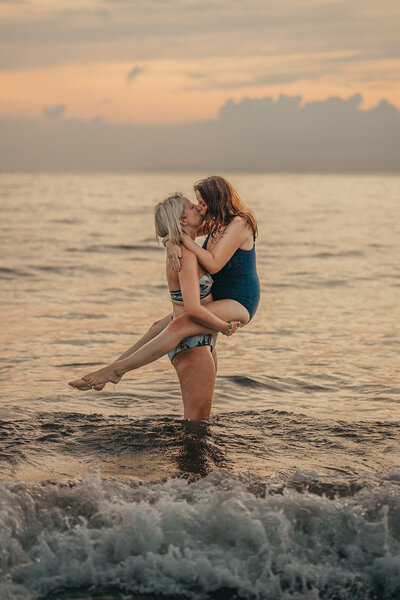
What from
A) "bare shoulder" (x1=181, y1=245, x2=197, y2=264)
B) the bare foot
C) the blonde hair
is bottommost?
the bare foot

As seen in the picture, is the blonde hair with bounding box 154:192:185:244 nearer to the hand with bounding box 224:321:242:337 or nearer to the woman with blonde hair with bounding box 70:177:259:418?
the woman with blonde hair with bounding box 70:177:259:418

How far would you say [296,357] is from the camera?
30.9 feet

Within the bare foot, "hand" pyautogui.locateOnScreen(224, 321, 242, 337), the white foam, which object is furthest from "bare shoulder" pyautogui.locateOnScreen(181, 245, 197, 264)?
the white foam

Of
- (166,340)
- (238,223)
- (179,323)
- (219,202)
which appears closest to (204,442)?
(166,340)

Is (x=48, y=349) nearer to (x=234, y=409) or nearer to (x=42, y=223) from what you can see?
(x=234, y=409)

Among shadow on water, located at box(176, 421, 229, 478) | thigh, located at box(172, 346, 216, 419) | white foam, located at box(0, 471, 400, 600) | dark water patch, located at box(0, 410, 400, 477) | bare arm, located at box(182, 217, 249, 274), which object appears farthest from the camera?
thigh, located at box(172, 346, 216, 419)

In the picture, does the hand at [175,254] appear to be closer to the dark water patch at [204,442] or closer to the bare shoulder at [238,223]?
the bare shoulder at [238,223]

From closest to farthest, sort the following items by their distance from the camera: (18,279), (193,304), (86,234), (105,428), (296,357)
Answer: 1. (193,304)
2. (105,428)
3. (296,357)
4. (18,279)
5. (86,234)

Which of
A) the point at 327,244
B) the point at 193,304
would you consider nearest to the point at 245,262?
the point at 193,304

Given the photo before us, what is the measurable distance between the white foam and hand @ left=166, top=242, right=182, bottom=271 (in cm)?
198

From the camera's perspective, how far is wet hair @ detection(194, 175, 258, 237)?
592 centimetres

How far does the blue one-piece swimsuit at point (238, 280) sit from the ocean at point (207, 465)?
117cm

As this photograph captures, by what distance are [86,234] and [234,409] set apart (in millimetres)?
23134

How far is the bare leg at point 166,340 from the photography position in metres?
5.91
